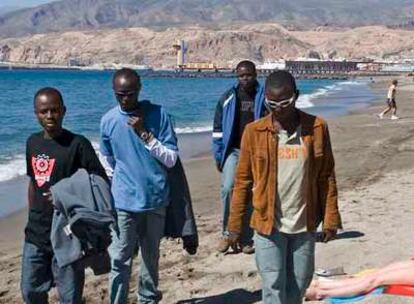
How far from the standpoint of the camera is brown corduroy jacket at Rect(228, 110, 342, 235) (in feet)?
13.3

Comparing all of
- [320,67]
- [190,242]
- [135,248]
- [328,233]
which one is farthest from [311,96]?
[320,67]

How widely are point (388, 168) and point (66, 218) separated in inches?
382

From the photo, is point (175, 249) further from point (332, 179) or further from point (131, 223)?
point (332, 179)

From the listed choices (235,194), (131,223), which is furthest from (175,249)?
(235,194)

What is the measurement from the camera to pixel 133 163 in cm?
473

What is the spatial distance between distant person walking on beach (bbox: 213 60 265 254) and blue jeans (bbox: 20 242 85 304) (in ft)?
7.46

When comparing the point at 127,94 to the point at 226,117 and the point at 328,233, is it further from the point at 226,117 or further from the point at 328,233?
the point at 226,117

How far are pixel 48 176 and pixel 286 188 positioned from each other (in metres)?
1.39

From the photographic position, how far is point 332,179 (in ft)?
13.7

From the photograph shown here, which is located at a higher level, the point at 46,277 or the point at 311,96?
the point at 46,277

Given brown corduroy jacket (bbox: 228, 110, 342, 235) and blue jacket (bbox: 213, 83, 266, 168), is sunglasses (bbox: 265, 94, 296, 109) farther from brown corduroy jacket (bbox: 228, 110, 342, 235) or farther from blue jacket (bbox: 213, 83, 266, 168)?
blue jacket (bbox: 213, 83, 266, 168)

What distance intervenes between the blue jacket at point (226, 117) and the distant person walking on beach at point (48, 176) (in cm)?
231

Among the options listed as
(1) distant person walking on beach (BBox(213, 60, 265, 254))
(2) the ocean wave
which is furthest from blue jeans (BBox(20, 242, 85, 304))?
(2) the ocean wave

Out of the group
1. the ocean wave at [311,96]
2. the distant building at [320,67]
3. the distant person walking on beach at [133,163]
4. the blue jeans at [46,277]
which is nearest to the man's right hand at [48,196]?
the blue jeans at [46,277]
